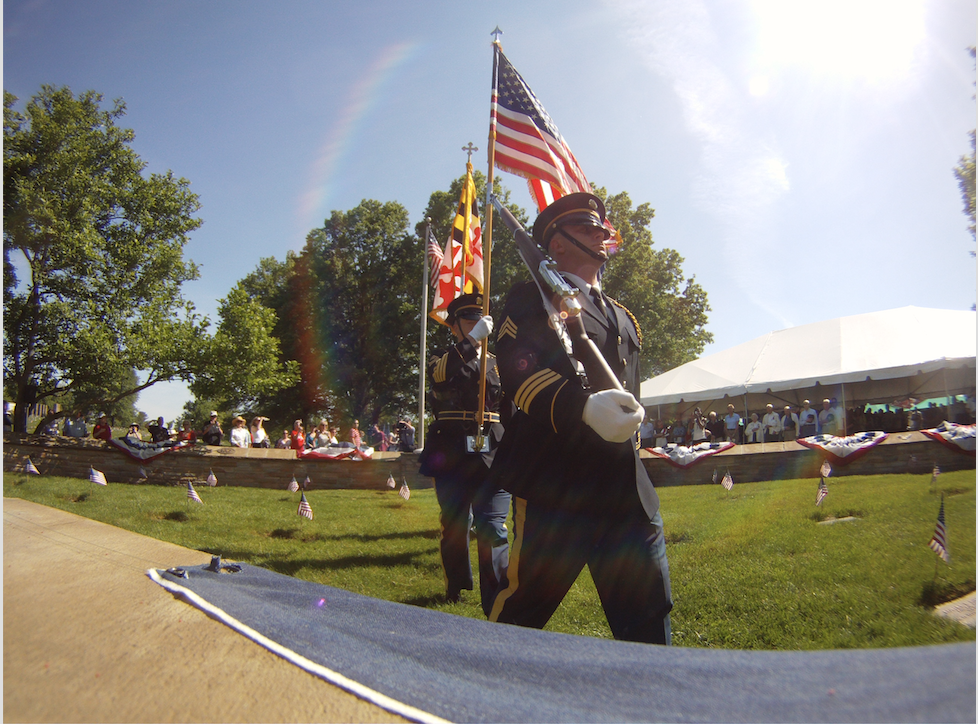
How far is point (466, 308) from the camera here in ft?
15.9

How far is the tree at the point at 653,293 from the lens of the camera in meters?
25.1

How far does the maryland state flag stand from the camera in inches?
253

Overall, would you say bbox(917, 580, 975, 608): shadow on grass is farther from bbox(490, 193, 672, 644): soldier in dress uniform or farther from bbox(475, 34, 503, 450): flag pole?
bbox(475, 34, 503, 450): flag pole

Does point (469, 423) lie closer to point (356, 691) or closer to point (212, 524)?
point (356, 691)

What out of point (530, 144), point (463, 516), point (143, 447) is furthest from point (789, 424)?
point (143, 447)

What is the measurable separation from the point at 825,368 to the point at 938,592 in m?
11.8

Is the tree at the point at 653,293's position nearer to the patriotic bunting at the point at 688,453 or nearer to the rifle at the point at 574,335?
the patriotic bunting at the point at 688,453

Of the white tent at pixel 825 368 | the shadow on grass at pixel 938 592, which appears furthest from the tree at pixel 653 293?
the shadow on grass at pixel 938 592

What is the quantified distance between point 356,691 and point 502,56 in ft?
14.3

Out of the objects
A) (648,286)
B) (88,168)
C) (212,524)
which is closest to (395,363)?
(648,286)

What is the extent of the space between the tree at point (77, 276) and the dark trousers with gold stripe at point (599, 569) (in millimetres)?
15676

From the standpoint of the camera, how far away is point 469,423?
176 inches

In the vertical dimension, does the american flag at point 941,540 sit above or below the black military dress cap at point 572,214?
below

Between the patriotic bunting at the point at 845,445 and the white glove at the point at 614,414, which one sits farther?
the patriotic bunting at the point at 845,445
